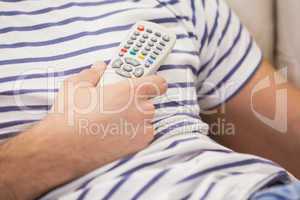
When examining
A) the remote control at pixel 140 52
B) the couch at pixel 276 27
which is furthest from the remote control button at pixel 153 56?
the couch at pixel 276 27

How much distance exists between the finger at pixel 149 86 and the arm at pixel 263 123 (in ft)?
0.59

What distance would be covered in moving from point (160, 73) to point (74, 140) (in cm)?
15

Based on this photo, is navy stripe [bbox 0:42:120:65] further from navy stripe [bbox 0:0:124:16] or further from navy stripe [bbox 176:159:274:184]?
navy stripe [bbox 176:159:274:184]

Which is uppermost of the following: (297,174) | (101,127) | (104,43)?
(104,43)

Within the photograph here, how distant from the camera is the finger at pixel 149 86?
617mm

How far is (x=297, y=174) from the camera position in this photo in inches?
30.8

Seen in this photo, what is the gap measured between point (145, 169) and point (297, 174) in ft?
1.05

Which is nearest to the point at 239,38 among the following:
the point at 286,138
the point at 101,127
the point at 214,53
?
the point at 214,53

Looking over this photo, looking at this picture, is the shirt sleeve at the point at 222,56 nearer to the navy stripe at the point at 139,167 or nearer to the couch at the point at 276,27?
the couch at the point at 276,27

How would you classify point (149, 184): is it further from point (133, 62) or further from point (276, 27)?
point (276, 27)

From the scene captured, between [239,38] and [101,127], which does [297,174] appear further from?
[101,127]

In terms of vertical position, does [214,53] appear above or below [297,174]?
above

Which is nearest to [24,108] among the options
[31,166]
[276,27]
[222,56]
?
[31,166]

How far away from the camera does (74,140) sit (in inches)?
23.1
